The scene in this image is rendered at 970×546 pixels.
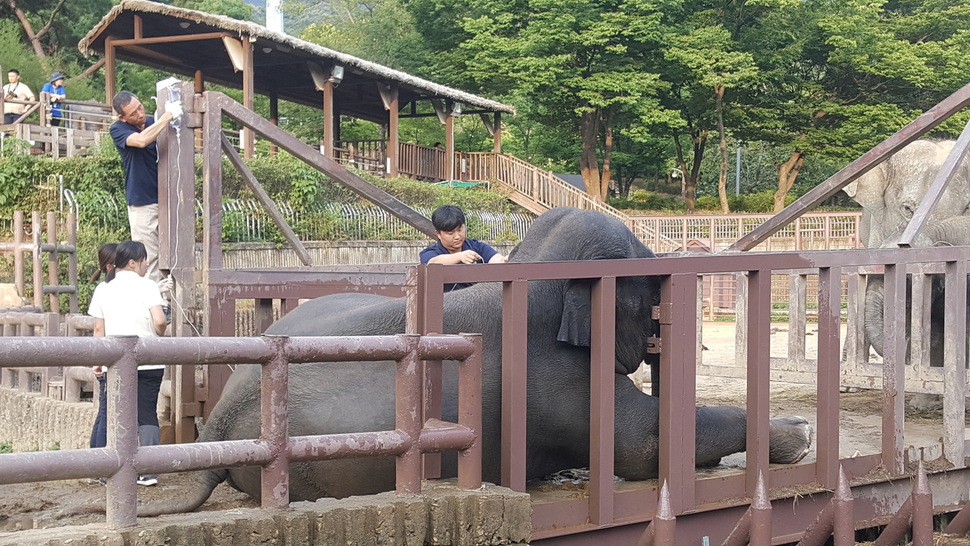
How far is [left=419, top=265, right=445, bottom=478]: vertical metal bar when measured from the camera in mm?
3889

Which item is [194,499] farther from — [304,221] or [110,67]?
[110,67]

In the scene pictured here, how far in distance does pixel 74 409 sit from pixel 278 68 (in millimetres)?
21937

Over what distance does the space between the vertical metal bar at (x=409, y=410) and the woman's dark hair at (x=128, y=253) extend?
227cm

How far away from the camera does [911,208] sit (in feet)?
32.4

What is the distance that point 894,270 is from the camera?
5547 mm

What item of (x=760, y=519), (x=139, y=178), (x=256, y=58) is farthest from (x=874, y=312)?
(x=256, y=58)

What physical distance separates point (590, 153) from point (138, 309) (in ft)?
104

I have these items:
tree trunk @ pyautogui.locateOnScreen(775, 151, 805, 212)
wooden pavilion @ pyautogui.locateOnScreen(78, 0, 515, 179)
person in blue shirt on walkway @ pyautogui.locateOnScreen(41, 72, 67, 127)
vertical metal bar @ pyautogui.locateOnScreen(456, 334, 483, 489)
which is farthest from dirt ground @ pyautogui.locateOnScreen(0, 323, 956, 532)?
tree trunk @ pyautogui.locateOnScreen(775, 151, 805, 212)

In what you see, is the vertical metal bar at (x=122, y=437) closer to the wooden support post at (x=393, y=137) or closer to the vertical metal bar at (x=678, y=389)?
the vertical metal bar at (x=678, y=389)

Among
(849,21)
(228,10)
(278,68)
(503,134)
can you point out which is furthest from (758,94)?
(228,10)

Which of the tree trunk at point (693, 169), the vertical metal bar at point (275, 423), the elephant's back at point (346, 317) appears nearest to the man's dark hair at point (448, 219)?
the elephant's back at point (346, 317)

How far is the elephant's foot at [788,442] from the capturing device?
205 inches

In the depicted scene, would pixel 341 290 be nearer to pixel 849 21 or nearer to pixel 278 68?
pixel 278 68

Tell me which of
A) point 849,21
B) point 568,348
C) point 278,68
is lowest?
point 568,348
